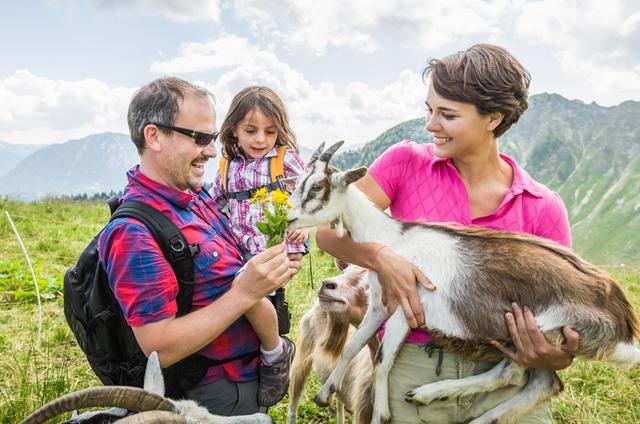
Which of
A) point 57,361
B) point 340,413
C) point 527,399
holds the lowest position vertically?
point 340,413

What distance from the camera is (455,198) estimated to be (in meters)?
3.00

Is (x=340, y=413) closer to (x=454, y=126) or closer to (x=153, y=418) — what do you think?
(x=153, y=418)

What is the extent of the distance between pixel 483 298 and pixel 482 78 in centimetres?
121

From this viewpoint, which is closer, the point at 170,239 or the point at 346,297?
the point at 170,239

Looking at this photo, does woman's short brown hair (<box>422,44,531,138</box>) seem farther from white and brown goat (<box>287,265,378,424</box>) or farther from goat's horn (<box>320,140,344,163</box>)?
white and brown goat (<box>287,265,378,424</box>)

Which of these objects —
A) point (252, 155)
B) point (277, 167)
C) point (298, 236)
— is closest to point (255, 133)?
point (252, 155)

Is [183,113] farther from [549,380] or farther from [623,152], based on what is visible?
[623,152]

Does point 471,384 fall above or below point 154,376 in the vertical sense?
below

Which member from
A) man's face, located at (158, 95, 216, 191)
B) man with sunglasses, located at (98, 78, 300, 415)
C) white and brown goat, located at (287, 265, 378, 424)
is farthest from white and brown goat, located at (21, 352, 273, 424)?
white and brown goat, located at (287, 265, 378, 424)

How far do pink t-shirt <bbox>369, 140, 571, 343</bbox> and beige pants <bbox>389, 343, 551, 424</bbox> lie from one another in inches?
32.3

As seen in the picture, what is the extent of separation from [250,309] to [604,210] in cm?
17642

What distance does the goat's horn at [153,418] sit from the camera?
80.4 inches

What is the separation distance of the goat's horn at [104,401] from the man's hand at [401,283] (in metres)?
1.24

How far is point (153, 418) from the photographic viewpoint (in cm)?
210
